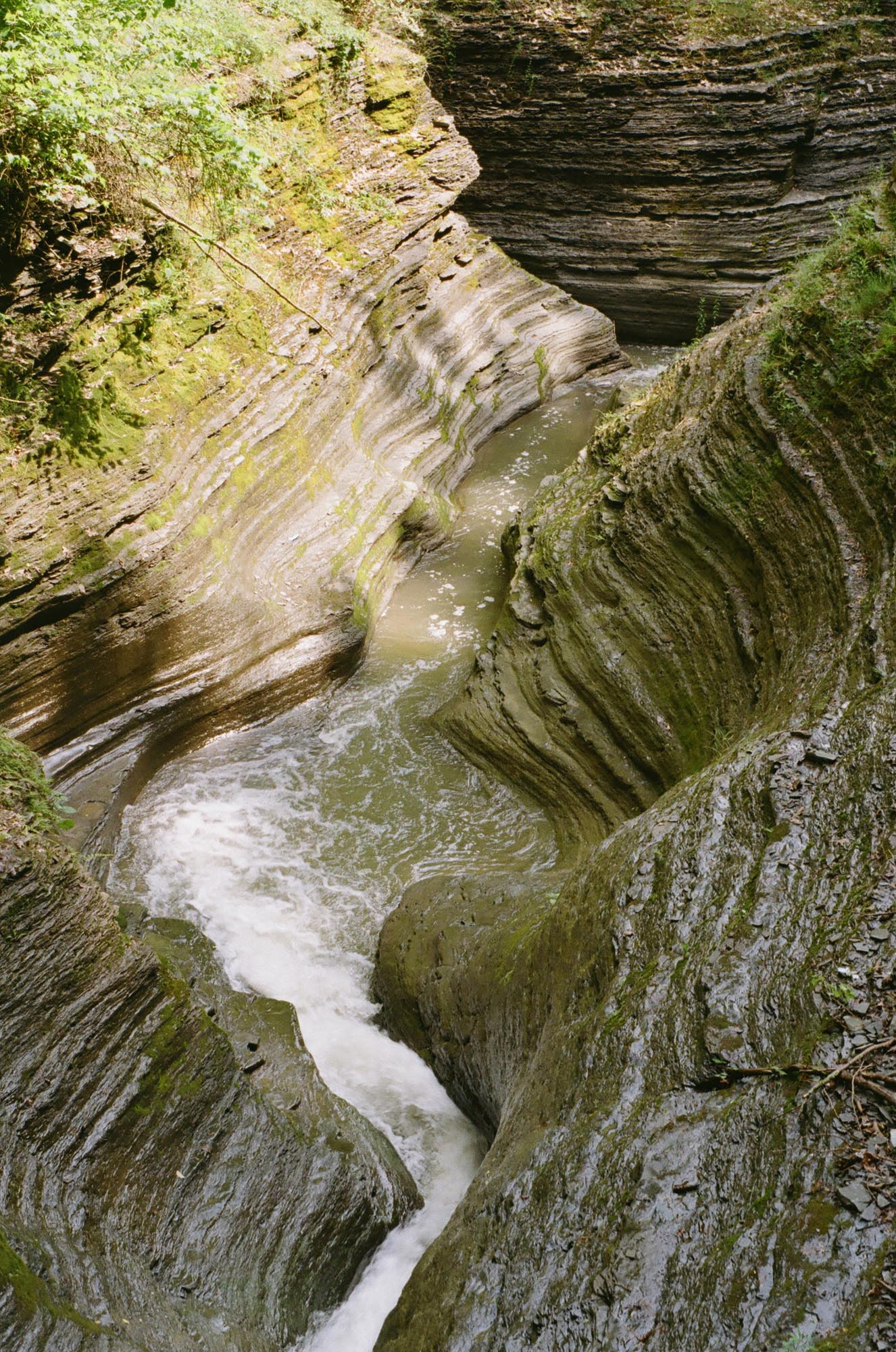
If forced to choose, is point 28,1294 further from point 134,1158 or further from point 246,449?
point 246,449

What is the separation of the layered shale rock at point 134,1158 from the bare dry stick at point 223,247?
5634 millimetres

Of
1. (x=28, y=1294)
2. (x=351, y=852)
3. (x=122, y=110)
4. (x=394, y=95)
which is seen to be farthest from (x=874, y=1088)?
(x=394, y=95)

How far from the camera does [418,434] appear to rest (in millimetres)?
12047

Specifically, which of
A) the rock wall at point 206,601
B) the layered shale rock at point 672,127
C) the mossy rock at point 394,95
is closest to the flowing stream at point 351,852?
the rock wall at point 206,601

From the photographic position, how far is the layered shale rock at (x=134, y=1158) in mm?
4012

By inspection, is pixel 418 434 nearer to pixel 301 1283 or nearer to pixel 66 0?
pixel 66 0

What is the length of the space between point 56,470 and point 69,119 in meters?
2.62

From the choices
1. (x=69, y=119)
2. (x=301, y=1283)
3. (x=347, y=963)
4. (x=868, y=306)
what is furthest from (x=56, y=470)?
(x=868, y=306)

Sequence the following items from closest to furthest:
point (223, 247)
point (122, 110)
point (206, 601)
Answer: point (122, 110)
point (206, 601)
point (223, 247)

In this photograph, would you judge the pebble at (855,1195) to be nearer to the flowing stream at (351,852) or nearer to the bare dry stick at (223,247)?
the flowing stream at (351,852)

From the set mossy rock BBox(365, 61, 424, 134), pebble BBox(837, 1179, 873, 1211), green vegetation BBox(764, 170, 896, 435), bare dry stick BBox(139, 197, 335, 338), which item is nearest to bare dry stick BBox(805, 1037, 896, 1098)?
pebble BBox(837, 1179, 873, 1211)

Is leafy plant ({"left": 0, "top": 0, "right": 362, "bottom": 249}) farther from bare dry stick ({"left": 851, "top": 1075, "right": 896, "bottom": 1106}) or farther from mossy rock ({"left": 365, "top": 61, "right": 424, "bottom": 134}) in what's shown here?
bare dry stick ({"left": 851, "top": 1075, "right": 896, "bottom": 1106})

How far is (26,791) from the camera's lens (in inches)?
188

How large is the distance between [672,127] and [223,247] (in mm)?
9708
